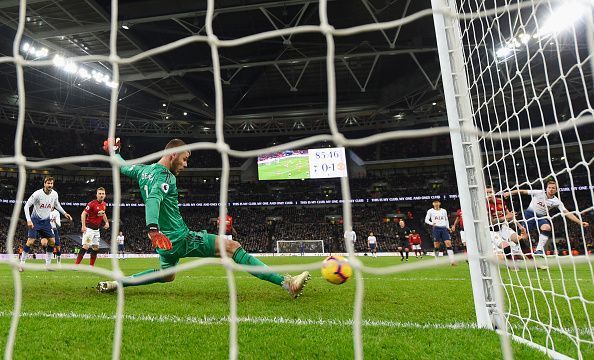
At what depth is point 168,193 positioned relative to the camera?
13.8ft

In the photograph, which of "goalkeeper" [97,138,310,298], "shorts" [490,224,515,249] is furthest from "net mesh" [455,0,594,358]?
"goalkeeper" [97,138,310,298]

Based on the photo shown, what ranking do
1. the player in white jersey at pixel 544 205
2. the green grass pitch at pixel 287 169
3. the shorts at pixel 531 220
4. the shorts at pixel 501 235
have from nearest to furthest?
the player in white jersey at pixel 544 205 < the shorts at pixel 531 220 < the shorts at pixel 501 235 < the green grass pitch at pixel 287 169

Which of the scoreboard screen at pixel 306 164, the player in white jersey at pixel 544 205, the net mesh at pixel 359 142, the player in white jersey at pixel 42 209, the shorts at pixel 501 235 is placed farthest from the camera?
the scoreboard screen at pixel 306 164

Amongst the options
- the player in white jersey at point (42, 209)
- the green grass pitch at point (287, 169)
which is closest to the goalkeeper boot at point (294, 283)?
the player in white jersey at point (42, 209)

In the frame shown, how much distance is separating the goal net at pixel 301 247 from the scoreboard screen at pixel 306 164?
4.71 m

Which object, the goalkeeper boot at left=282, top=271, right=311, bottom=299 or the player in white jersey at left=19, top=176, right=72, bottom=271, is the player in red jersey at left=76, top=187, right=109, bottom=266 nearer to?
the player in white jersey at left=19, top=176, right=72, bottom=271

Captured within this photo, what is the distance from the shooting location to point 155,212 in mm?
3855

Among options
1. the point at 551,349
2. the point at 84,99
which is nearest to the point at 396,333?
the point at 551,349

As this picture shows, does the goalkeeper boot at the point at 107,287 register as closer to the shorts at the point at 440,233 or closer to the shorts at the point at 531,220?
the shorts at the point at 531,220

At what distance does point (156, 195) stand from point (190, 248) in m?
0.72

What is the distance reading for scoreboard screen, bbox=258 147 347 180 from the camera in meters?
24.4

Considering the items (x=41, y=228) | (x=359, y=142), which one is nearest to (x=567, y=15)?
(x=359, y=142)

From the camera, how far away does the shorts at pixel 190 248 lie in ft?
14.0

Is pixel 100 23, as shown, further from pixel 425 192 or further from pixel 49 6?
pixel 425 192
